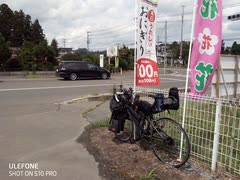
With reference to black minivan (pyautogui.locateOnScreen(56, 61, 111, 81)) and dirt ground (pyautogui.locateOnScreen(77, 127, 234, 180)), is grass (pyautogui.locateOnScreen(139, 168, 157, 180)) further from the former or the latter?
black minivan (pyautogui.locateOnScreen(56, 61, 111, 81))

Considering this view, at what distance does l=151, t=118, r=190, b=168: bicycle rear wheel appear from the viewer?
3.36m

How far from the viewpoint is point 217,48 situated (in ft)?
10.4

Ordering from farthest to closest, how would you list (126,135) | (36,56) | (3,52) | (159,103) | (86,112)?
(36,56) → (3,52) → (86,112) → (126,135) → (159,103)

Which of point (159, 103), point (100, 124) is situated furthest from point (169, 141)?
point (100, 124)

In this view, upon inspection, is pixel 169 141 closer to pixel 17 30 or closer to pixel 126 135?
pixel 126 135

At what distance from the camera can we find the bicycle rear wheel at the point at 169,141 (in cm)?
336

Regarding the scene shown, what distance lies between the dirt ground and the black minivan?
14.2 m

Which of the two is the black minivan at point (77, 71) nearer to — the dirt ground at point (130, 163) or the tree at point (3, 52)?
the tree at point (3, 52)

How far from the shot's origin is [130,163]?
11.0 feet

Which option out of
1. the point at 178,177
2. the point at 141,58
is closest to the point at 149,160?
the point at 178,177

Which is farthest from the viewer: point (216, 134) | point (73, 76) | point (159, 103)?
point (73, 76)

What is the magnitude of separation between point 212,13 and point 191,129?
181 centimetres

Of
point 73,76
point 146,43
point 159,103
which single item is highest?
point 146,43

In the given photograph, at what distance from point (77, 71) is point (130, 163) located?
15.8 metres
